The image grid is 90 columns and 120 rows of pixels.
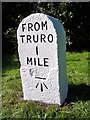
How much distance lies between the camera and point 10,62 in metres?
8.73

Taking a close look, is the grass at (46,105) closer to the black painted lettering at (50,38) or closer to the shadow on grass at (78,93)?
the shadow on grass at (78,93)

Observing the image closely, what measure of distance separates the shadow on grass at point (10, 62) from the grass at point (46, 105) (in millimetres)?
694

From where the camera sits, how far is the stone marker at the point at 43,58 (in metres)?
5.37

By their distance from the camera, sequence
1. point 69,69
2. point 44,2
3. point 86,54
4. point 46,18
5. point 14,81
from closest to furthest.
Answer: point 46,18
point 14,81
point 69,69
point 86,54
point 44,2

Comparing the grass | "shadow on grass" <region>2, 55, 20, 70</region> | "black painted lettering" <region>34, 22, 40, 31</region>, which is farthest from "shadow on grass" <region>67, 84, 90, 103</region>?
"shadow on grass" <region>2, 55, 20, 70</region>

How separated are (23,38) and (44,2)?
4280mm

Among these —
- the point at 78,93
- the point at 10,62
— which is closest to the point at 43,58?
the point at 78,93

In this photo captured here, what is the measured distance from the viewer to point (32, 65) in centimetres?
566

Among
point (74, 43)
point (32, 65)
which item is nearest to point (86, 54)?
point (74, 43)

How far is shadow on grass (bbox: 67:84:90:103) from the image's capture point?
5.70m

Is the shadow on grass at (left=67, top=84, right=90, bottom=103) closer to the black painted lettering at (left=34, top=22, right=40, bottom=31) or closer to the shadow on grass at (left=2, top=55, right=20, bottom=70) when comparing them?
the black painted lettering at (left=34, top=22, right=40, bottom=31)

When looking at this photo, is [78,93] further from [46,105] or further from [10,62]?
[10,62]

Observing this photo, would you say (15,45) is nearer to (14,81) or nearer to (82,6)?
(82,6)

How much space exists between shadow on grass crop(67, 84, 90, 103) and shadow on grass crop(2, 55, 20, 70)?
90.0 inches
